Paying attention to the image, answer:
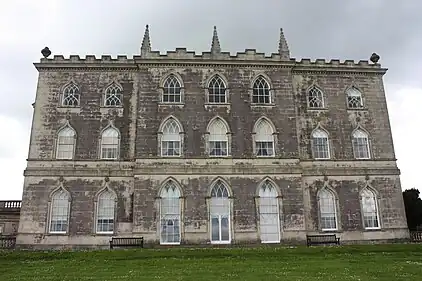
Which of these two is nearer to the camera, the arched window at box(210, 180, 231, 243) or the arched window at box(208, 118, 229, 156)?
the arched window at box(210, 180, 231, 243)

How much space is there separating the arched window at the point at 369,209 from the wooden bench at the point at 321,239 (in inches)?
113

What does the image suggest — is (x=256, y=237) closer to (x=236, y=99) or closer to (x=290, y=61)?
(x=236, y=99)

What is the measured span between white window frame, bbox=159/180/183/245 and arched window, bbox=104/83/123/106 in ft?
24.9

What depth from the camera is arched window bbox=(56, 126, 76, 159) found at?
29938 millimetres

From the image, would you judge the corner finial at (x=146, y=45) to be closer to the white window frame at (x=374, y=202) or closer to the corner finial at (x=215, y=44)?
the corner finial at (x=215, y=44)

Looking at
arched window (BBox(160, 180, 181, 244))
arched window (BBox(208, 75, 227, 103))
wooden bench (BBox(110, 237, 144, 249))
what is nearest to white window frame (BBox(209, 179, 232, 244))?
arched window (BBox(160, 180, 181, 244))

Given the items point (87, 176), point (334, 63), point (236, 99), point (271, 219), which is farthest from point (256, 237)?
point (334, 63)

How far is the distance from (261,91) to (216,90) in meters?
3.41

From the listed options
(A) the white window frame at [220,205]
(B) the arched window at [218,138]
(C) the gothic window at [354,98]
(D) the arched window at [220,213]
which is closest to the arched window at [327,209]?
(A) the white window frame at [220,205]

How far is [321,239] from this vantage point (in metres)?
28.8

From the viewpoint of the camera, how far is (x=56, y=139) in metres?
30.1

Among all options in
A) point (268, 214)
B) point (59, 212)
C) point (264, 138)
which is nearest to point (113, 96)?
point (59, 212)

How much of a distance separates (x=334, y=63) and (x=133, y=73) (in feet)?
52.0

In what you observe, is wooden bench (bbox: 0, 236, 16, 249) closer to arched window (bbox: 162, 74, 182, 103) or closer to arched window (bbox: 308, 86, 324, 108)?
arched window (bbox: 162, 74, 182, 103)
